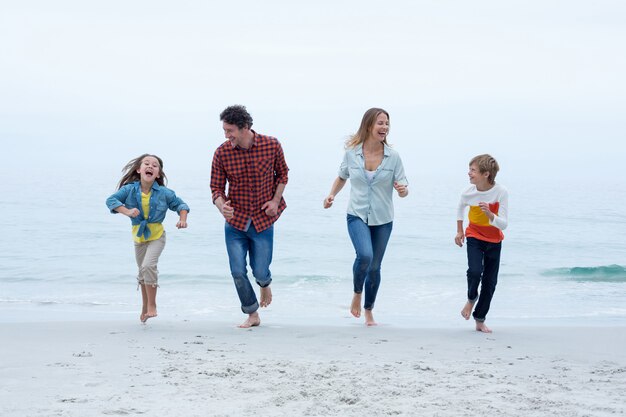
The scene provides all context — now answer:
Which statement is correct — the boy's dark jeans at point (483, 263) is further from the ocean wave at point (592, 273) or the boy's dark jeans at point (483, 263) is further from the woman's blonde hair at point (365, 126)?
the ocean wave at point (592, 273)

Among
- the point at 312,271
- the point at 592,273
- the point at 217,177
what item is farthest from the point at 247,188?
the point at 592,273

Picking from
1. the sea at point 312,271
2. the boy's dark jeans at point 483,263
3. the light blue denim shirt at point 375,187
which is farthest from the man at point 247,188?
the boy's dark jeans at point 483,263

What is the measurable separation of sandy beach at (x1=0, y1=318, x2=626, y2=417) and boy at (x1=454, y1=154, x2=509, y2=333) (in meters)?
0.60

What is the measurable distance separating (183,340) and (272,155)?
6.13 feet

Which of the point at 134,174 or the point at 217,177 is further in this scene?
the point at 134,174

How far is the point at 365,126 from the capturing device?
7.16m

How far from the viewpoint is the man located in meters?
6.89

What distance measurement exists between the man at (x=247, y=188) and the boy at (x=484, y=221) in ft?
5.68

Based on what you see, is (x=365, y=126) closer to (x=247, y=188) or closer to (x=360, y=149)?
(x=360, y=149)

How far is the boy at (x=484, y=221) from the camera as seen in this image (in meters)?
6.84

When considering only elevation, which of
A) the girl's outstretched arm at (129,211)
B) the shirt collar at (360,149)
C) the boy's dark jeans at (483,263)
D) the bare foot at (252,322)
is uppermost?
the shirt collar at (360,149)

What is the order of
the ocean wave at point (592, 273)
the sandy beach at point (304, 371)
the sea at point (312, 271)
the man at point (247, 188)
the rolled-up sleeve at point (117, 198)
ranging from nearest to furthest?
the sandy beach at point (304, 371), the man at point (247, 188), the rolled-up sleeve at point (117, 198), the sea at point (312, 271), the ocean wave at point (592, 273)

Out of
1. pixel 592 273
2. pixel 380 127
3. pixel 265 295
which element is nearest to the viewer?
pixel 380 127

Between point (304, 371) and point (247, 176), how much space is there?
7.44 feet
